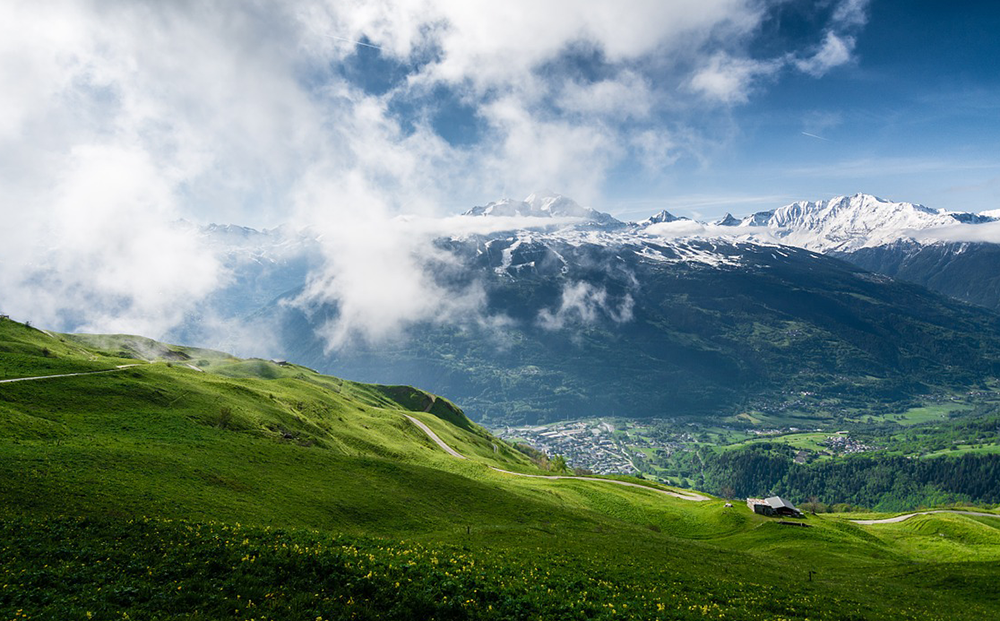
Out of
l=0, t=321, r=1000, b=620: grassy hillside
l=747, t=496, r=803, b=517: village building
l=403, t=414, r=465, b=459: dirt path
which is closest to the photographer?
l=0, t=321, r=1000, b=620: grassy hillside

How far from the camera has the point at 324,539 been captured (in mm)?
30188

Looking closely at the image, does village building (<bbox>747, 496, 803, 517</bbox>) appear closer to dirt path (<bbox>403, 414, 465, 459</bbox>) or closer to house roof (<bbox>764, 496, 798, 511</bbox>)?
house roof (<bbox>764, 496, 798, 511</bbox>)

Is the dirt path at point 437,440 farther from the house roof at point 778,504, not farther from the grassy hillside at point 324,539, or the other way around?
the house roof at point 778,504

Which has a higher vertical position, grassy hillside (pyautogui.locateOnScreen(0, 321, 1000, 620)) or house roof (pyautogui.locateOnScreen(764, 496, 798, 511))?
grassy hillside (pyautogui.locateOnScreen(0, 321, 1000, 620))

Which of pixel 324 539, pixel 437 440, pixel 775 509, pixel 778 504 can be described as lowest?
pixel 437 440

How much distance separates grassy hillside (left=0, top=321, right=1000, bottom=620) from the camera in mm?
22703

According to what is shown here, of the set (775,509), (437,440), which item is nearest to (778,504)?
(775,509)

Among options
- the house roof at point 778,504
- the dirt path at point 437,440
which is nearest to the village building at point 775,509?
the house roof at point 778,504

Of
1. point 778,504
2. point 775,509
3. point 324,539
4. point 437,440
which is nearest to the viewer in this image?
point 324,539

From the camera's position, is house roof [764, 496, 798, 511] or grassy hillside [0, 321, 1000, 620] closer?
grassy hillside [0, 321, 1000, 620]

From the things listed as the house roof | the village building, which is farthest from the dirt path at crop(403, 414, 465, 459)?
the house roof

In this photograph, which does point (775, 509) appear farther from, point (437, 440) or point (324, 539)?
point (437, 440)

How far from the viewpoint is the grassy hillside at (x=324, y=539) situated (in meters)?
22.7

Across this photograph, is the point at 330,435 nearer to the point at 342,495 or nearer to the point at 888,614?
the point at 342,495
